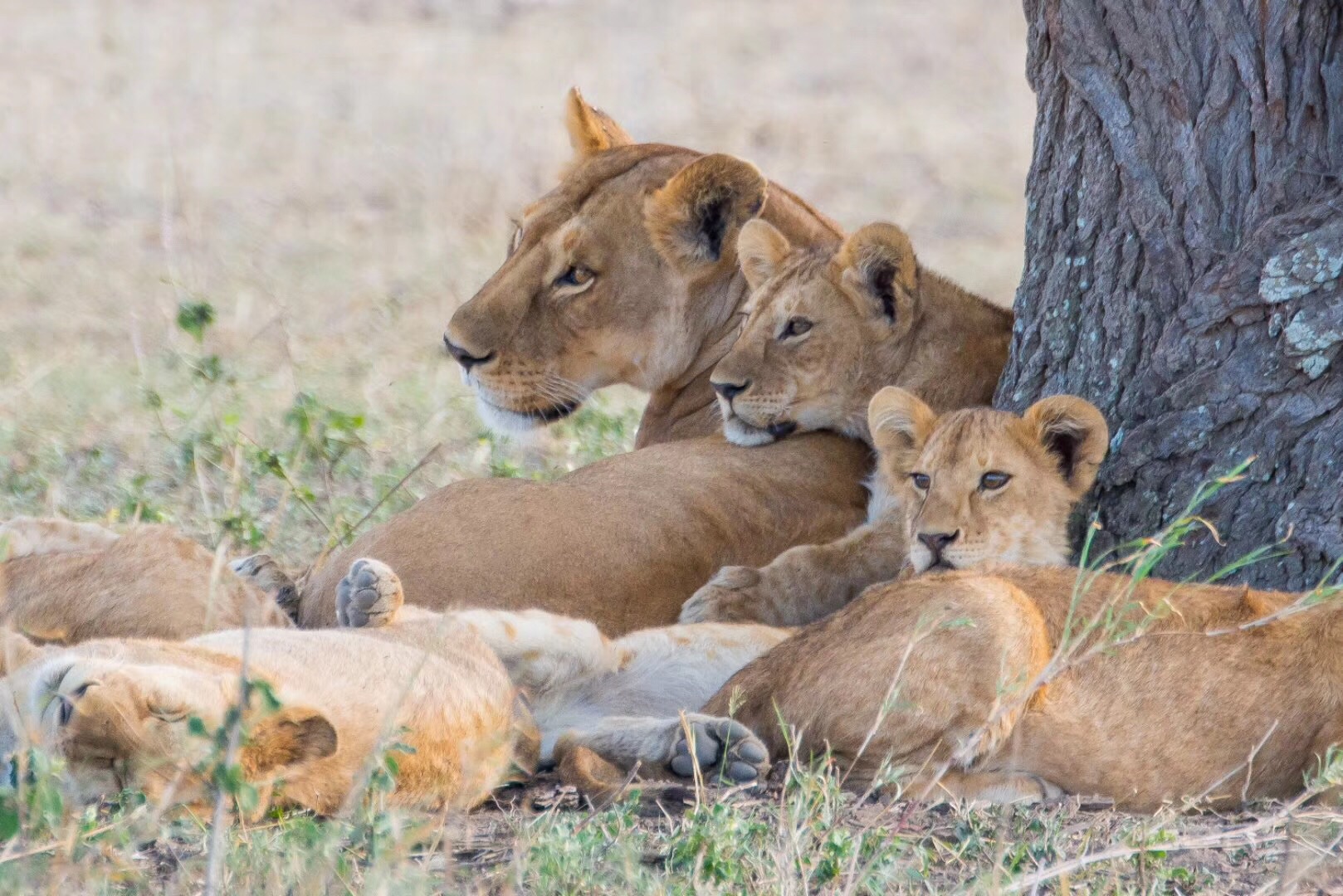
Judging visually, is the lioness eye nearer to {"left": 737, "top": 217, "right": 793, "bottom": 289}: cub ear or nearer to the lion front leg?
the lion front leg

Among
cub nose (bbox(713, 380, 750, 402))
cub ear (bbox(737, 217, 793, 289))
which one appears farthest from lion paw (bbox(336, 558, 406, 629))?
cub ear (bbox(737, 217, 793, 289))

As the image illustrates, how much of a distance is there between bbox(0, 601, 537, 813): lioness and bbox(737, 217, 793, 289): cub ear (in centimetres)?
160

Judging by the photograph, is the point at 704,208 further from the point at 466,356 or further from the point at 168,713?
the point at 168,713

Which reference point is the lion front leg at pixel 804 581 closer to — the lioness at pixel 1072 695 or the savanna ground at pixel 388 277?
the savanna ground at pixel 388 277

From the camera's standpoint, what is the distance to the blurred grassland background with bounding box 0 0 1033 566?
6.05 m

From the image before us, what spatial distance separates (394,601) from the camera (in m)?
3.86

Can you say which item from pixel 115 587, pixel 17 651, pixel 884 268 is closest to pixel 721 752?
pixel 17 651

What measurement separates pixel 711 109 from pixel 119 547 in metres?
9.14

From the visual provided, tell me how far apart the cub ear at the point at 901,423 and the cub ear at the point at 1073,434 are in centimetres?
28

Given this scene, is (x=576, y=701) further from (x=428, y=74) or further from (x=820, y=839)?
(x=428, y=74)

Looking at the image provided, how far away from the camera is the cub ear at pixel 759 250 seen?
4.84 meters

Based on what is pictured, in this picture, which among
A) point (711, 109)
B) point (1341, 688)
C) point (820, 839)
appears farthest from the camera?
point (711, 109)

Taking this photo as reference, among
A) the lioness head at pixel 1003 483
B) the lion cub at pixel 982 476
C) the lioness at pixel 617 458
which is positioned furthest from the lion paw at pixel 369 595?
the lioness head at pixel 1003 483

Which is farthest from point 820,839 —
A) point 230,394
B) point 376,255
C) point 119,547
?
point 376,255
